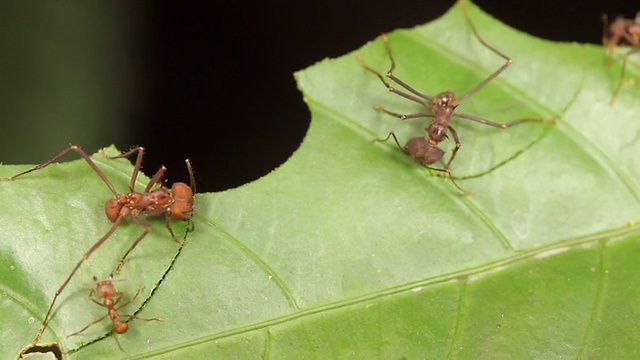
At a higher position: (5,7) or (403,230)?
(5,7)

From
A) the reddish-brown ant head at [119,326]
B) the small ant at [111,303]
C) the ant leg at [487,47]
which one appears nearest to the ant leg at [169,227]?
the small ant at [111,303]

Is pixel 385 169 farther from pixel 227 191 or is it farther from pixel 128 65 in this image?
pixel 128 65

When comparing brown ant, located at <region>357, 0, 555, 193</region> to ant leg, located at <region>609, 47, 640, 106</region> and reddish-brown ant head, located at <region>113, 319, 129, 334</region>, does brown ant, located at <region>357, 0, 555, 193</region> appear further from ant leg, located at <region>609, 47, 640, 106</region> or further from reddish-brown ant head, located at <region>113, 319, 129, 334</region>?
reddish-brown ant head, located at <region>113, 319, 129, 334</region>

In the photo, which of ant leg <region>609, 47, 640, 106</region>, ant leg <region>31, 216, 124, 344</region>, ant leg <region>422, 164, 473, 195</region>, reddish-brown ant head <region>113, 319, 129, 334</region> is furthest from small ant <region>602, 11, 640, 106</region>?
Result: reddish-brown ant head <region>113, 319, 129, 334</region>

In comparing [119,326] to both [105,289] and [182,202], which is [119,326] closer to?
[105,289]

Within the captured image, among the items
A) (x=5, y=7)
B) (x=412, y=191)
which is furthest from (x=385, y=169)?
(x=5, y=7)
